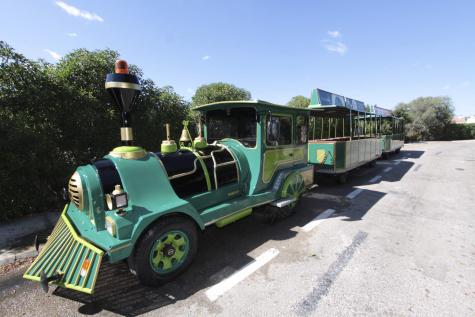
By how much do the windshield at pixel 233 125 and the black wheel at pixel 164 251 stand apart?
6.94ft

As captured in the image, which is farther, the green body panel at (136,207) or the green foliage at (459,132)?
the green foliage at (459,132)

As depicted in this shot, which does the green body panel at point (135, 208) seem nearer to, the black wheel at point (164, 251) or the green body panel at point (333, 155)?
the black wheel at point (164, 251)

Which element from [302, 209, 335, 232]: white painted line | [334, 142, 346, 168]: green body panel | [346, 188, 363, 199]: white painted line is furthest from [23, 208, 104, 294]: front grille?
[334, 142, 346, 168]: green body panel

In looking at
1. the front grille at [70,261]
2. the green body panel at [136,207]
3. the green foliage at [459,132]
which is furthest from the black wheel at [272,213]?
the green foliage at [459,132]

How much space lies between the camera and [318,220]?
210 inches

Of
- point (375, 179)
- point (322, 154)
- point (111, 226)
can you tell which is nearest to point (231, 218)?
point (111, 226)

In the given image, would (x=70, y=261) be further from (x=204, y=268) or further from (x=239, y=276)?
(x=239, y=276)

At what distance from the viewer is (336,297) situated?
295cm

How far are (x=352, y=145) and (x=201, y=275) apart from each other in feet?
25.0

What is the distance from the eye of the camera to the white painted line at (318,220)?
4934 mm

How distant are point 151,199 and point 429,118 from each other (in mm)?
40492

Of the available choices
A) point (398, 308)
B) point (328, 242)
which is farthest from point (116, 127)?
point (398, 308)

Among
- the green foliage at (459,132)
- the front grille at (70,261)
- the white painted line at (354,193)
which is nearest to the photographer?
the front grille at (70,261)

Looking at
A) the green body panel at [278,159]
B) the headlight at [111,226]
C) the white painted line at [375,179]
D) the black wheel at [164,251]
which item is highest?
the green body panel at [278,159]
